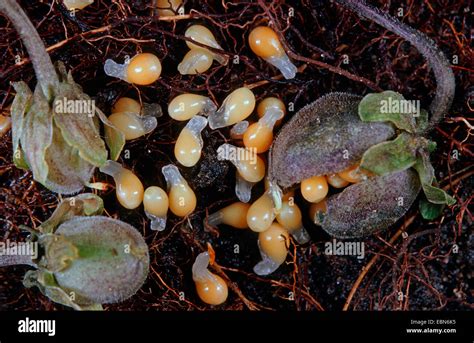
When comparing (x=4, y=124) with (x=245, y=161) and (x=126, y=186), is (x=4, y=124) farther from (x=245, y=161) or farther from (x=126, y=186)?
(x=245, y=161)

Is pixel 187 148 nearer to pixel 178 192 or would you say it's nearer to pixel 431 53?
pixel 178 192

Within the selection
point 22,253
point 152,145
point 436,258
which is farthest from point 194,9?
point 436,258

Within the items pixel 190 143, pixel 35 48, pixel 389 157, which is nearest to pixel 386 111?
pixel 389 157

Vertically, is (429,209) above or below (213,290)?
above

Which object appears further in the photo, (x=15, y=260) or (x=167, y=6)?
(x=167, y=6)

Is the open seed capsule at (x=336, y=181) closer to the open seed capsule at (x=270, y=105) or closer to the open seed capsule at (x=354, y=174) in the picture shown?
the open seed capsule at (x=354, y=174)

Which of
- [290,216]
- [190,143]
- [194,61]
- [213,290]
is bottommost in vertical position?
[213,290]

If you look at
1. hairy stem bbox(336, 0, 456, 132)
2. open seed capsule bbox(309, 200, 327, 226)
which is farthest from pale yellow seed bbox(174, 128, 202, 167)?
hairy stem bbox(336, 0, 456, 132)

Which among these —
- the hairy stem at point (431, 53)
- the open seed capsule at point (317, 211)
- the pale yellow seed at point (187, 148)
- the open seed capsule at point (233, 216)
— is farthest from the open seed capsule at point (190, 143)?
the hairy stem at point (431, 53)
